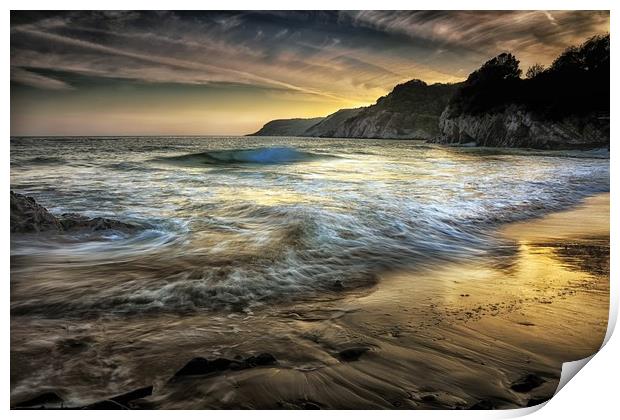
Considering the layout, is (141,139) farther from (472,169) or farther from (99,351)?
(472,169)

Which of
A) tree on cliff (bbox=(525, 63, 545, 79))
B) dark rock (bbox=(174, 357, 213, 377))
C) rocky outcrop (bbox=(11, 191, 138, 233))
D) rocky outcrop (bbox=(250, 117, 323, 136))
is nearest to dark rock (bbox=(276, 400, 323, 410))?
dark rock (bbox=(174, 357, 213, 377))

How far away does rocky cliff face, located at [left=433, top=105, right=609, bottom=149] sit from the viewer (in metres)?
3.58

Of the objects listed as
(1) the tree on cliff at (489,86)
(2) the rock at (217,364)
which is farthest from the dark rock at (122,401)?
(1) the tree on cliff at (489,86)

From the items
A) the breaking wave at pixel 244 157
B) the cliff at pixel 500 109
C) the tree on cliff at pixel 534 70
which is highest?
the tree on cliff at pixel 534 70

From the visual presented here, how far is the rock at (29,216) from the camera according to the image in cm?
263

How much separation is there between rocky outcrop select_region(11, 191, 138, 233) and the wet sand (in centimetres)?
75

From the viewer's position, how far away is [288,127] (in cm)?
357

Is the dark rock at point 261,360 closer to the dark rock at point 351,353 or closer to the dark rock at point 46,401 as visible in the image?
the dark rock at point 351,353

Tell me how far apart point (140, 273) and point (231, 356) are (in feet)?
3.24

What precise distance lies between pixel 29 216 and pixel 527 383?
2.82 meters

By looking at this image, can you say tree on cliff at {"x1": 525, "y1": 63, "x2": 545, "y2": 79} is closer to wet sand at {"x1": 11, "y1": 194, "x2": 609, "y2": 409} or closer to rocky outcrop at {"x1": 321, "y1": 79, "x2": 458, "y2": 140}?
rocky outcrop at {"x1": 321, "y1": 79, "x2": 458, "y2": 140}

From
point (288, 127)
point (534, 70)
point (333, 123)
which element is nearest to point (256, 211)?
point (288, 127)

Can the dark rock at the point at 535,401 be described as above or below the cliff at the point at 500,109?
below

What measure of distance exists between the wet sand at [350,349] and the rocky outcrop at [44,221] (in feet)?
2.45
